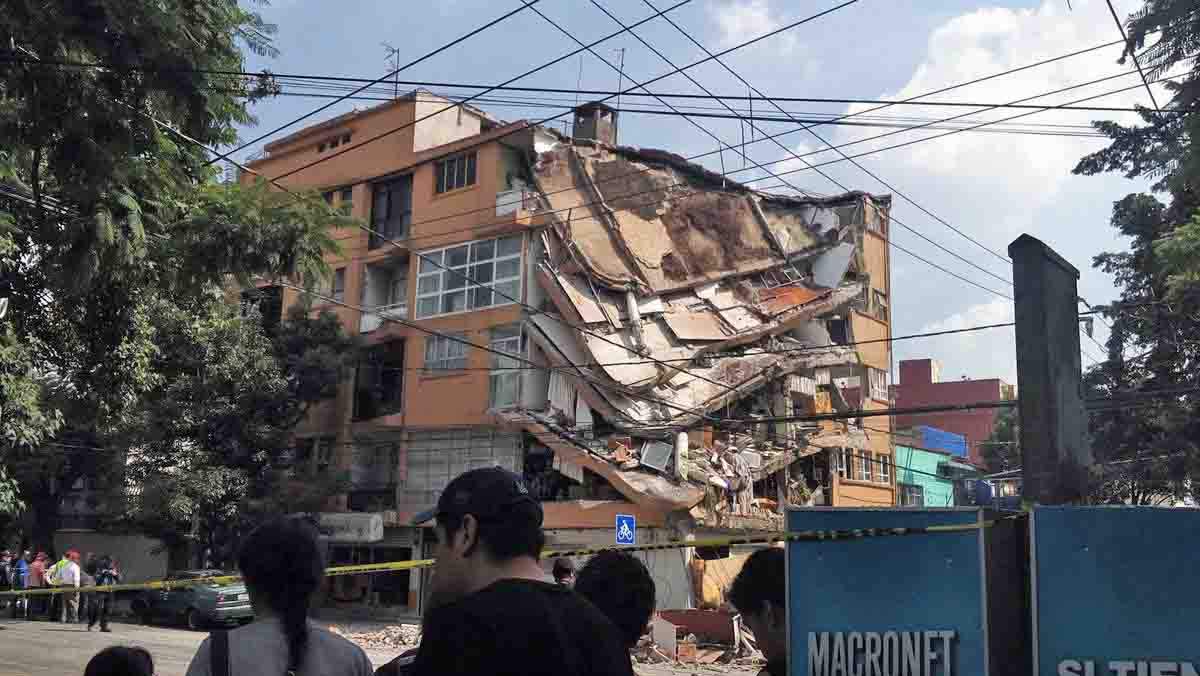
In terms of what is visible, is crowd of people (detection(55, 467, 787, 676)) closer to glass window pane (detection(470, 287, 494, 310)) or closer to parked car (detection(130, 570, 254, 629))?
parked car (detection(130, 570, 254, 629))

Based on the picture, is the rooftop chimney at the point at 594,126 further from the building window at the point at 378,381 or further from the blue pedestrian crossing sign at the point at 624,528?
the blue pedestrian crossing sign at the point at 624,528

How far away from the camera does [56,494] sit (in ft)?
113

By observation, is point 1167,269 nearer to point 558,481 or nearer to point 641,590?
point 641,590

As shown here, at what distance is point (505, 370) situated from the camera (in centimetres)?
2930

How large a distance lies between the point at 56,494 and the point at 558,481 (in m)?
17.1

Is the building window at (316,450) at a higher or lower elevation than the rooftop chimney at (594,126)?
lower

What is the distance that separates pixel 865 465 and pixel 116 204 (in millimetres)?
30560

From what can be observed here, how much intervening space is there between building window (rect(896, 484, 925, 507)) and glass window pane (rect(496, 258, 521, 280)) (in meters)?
21.7

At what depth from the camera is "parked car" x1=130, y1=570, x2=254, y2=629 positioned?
22.7 metres

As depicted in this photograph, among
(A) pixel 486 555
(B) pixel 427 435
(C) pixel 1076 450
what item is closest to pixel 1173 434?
(B) pixel 427 435

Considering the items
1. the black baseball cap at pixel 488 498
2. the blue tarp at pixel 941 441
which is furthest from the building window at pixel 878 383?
the black baseball cap at pixel 488 498

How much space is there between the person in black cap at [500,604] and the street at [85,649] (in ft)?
42.5

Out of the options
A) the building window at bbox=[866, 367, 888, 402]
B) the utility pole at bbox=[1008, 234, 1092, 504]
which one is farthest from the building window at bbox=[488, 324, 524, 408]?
the utility pole at bbox=[1008, 234, 1092, 504]

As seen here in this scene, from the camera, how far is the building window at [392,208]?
33.0 metres
